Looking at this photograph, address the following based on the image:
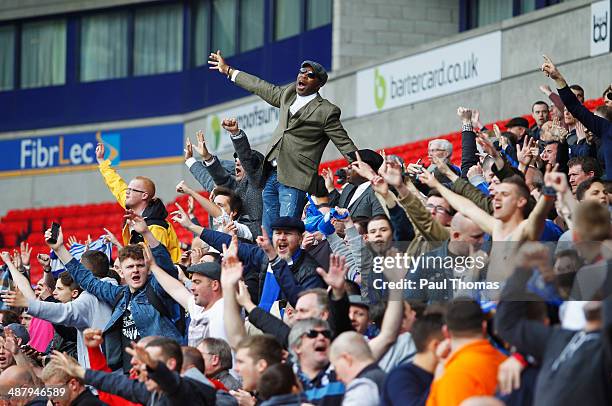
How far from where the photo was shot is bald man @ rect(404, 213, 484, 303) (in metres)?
7.88

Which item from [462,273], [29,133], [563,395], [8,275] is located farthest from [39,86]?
[563,395]

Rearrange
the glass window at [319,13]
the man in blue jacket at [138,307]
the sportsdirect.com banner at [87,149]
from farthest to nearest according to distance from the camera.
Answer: the sportsdirect.com banner at [87,149], the glass window at [319,13], the man in blue jacket at [138,307]

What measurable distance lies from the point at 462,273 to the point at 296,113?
3.99 m

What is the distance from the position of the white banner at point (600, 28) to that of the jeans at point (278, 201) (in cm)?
660

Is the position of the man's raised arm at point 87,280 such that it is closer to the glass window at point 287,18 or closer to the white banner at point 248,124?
the white banner at point 248,124

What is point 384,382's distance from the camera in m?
6.74

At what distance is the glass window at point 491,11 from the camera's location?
21781 mm

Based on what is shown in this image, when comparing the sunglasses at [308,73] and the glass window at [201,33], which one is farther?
the glass window at [201,33]

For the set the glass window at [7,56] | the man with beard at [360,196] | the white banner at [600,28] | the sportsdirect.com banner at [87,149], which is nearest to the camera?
the man with beard at [360,196]

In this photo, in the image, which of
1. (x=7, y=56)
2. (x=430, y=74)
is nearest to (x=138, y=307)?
(x=430, y=74)

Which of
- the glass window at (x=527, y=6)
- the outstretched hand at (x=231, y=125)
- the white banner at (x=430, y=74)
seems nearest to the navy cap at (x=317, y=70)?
the outstretched hand at (x=231, y=125)

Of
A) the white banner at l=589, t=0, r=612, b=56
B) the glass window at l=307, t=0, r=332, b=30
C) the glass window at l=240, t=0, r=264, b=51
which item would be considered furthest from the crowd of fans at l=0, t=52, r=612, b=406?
the glass window at l=240, t=0, r=264, b=51

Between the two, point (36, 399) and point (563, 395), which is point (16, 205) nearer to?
point (36, 399)

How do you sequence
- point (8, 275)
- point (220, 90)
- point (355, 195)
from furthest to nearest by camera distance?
point (220, 90), point (8, 275), point (355, 195)
